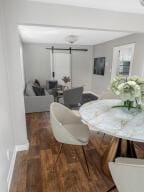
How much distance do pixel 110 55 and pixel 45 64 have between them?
9.48ft

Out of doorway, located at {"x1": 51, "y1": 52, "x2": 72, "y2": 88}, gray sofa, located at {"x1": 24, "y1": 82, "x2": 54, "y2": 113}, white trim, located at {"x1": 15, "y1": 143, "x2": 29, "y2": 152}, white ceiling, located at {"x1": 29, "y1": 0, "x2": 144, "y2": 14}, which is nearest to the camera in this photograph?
white ceiling, located at {"x1": 29, "y1": 0, "x2": 144, "y2": 14}

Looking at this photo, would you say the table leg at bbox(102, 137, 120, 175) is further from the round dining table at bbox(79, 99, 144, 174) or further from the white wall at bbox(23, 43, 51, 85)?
the white wall at bbox(23, 43, 51, 85)

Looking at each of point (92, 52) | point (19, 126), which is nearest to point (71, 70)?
point (92, 52)

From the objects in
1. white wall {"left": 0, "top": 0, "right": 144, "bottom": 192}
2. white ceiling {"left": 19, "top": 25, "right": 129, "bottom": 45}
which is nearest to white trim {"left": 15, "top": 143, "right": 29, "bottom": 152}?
white wall {"left": 0, "top": 0, "right": 144, "bottom": 192}

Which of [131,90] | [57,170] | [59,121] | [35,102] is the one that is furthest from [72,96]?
[131,90]

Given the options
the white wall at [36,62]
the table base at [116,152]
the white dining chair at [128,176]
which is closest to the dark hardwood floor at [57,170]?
the table base at [116,152]

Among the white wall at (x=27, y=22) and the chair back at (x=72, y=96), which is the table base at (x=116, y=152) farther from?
the chair back at (x=72, y=96)

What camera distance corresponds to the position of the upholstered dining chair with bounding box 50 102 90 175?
1715mm

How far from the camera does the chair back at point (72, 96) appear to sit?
393 centimetres

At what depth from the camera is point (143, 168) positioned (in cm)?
93

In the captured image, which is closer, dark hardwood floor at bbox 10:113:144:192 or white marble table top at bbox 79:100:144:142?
white marble table top at bbox 79:100:144:142

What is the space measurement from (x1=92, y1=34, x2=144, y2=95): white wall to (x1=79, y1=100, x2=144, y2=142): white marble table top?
239cm

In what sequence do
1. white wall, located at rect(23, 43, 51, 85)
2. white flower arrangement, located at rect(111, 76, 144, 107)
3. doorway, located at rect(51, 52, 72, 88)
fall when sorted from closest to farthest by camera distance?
white flower arrangement, located at rect(111, 76, 144, 107) → white wall, located at rect(23, 43, 51, 85) → doorway, located at rect(51, 52, 72, 88)

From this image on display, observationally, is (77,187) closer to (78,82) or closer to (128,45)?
(128,45)
